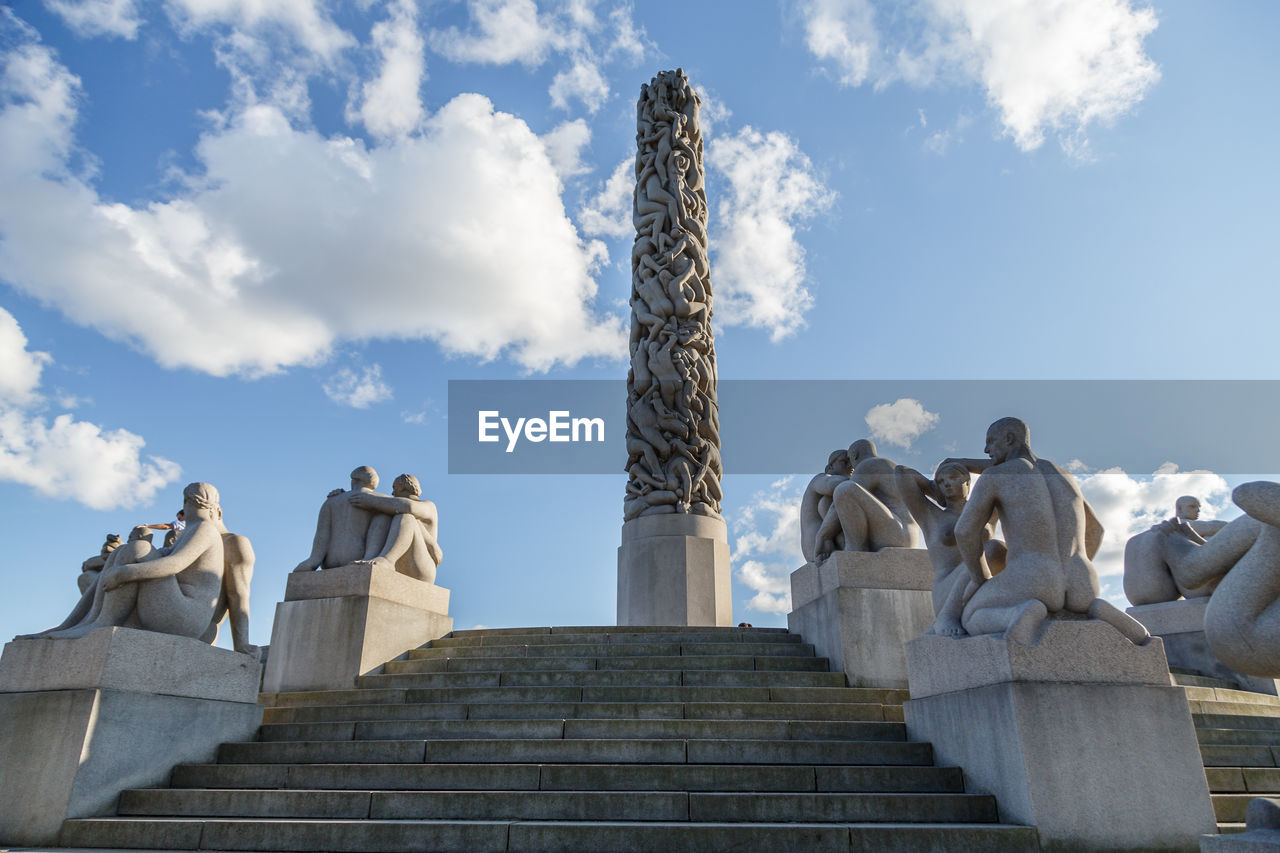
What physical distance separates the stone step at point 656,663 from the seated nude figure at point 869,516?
1.38 meters

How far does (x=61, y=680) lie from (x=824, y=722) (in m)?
6.28

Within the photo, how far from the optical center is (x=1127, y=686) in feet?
17.1

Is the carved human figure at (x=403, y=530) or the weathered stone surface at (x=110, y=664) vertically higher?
the carved human figure at (x=403, y=530)

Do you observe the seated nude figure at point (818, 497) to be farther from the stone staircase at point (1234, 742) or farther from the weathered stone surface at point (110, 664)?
the weathered stone surface at point (110, 664)

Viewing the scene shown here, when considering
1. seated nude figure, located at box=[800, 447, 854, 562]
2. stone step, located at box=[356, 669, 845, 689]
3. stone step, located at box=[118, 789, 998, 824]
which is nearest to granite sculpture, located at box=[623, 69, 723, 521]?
seated nude figure, located at box=[800, 447, 854, 562]

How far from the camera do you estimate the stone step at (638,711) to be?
712cm

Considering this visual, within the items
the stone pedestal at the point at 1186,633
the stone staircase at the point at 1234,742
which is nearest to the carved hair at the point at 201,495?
the stone staircase at the point at 1234,742

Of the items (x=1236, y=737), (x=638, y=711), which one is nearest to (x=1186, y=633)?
(x=1236, y=737)

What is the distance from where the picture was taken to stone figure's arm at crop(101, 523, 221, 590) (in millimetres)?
6754

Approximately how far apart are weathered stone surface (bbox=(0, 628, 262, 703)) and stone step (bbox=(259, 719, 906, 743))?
1339 mm

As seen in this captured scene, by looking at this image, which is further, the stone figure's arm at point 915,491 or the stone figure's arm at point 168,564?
the stone figure's arm at point 915,491

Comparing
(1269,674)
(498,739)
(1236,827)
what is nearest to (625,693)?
(498,739)

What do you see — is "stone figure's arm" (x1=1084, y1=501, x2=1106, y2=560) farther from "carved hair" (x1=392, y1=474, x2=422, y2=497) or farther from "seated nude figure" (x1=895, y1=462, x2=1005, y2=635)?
"carved hair" (x1=392, y1=474, x2=422, y2=497)

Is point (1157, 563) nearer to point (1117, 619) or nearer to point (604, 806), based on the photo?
point (1117, 619)
